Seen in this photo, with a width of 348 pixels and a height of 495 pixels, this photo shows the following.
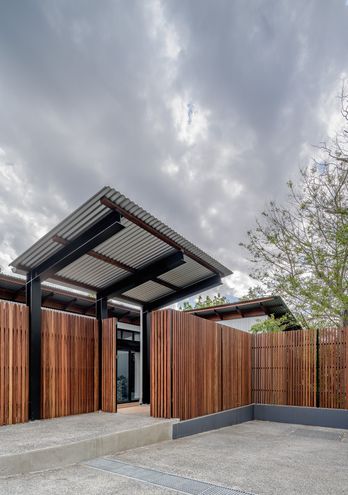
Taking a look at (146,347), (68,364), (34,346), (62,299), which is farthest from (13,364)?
(146,347)

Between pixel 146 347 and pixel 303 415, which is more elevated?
pixel 146 347

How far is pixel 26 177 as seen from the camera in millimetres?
13422

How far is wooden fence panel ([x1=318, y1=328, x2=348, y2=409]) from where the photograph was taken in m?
9.44

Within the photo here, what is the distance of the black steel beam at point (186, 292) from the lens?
34.2 ft

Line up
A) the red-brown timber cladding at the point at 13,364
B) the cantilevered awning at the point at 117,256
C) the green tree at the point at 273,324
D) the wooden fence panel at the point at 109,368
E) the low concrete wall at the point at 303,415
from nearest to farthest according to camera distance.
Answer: the cantilevered awning at the point at 117,256, the red-brown timber cladding at the point at 13,364, the wooden fence panel at the point at 109,368, the low concrete wall at the point at 303,415, the green tree at the point at 273,324

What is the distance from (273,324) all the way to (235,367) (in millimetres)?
4726

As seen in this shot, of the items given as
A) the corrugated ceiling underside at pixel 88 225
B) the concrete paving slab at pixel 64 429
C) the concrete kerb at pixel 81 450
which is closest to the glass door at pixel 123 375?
the concrete paving slab at pixel 64 429

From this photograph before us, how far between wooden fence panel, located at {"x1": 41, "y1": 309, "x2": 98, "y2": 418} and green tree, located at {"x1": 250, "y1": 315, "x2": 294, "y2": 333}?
24.3 ft

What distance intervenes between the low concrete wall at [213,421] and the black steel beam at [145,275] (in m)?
3.23

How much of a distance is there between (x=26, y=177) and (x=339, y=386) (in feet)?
38.0

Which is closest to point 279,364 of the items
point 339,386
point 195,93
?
point 339,386

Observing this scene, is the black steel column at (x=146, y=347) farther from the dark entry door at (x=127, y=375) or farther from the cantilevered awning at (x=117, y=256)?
the dark entry door at (x=127, y=375)

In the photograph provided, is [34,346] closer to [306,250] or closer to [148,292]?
[148,292]

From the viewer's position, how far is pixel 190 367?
828cm
